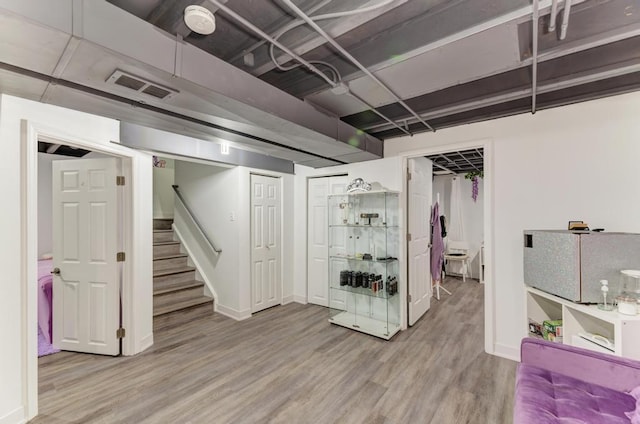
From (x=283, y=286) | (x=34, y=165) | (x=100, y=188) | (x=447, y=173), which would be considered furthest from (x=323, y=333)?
(x=447, y=173)

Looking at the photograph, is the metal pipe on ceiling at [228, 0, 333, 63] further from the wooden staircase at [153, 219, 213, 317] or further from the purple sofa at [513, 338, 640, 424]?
the wooden staircase at [153, 219, 213, 317]

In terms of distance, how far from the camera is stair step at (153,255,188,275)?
4.31 m

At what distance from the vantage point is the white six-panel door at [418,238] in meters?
3.70

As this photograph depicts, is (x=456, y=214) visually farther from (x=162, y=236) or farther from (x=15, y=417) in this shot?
(x=15, y=417)

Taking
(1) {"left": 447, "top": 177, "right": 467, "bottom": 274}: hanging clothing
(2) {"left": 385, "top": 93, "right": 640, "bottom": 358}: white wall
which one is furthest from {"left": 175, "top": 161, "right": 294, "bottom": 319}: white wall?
(1) {"left": 447, "top": 177, "right": 467, "bottom": 274}: hanging clothing

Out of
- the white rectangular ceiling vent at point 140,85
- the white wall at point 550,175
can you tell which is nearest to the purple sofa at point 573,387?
the white wall at point 550,175

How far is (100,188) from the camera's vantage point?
2.91 m

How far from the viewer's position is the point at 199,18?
1380 millimetres

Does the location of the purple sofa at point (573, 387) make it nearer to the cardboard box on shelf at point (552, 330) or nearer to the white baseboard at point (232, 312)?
the cardboard box on shelf at point (552, 330)

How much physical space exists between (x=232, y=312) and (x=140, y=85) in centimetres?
321

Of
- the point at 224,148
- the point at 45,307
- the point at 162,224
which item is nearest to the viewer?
the point at 45,307

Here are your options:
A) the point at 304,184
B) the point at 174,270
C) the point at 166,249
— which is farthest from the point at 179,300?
the point at 304,184

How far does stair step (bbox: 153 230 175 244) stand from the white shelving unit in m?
5.03

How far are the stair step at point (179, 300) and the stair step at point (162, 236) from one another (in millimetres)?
1103
